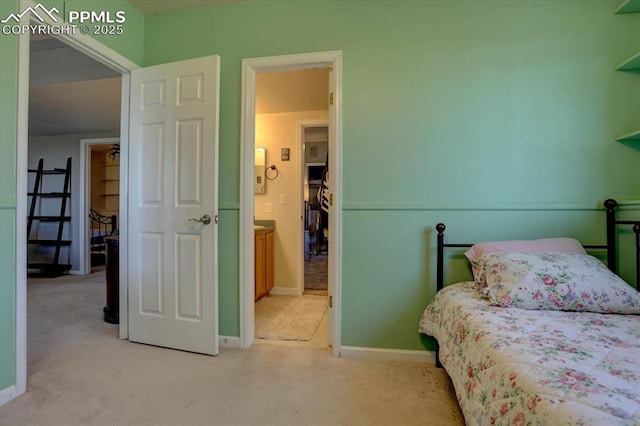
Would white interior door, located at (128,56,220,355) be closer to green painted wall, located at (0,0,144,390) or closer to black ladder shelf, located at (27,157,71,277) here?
green painted wall, located at (0,0,144,390)

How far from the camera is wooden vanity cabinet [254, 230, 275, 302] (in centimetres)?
332

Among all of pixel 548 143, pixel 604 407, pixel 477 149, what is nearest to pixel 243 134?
pixel 477 149

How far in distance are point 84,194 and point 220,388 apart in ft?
15.7

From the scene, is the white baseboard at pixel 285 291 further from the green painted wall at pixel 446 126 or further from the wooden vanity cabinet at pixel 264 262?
the green painted wall at pixel 446 126

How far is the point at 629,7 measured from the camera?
1866 millimetres

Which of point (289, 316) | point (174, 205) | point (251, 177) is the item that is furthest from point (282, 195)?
point (174, 205)

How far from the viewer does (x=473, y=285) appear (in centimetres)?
186

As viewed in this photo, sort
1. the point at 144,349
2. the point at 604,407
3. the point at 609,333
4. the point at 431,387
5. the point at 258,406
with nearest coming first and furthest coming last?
the point at 604,407, the point at 609,333, the point at 258,406, the point at 431,387, the point at 144,349

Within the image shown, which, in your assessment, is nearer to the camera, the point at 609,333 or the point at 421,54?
the point at 609,333

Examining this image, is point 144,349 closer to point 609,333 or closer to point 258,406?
point 258,406

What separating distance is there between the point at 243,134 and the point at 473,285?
183 cm

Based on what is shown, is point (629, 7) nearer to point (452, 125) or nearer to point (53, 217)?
point (452, 125)

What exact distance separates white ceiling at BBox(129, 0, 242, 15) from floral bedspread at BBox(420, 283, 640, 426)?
2.66 meters

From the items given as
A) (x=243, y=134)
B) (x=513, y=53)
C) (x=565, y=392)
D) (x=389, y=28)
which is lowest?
(x=565, y=392)
